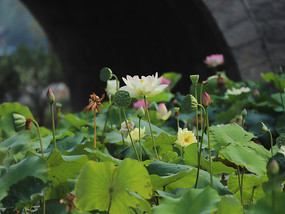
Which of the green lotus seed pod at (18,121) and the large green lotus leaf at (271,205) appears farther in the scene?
the green lotus seed pod at (18,121)

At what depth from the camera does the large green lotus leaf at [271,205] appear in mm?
573

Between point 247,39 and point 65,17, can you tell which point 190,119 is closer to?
point 247,39

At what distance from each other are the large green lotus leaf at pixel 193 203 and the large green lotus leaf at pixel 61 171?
0.24m

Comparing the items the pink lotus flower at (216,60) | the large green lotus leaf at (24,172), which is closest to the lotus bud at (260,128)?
the large green lotus leaf at (24,172)

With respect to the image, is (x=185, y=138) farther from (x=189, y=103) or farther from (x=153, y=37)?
(x=153, y=37)

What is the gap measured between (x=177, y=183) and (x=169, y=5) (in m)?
3.66

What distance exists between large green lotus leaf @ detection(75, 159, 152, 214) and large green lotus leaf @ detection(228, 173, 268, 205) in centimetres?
26

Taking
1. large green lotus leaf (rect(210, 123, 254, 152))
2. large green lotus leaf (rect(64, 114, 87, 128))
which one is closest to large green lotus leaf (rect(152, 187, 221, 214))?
large green lotus leaf (rect(210, 123, 254, 152))

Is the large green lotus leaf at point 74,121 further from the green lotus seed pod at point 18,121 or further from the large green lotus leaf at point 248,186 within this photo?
the large green lotus leaf at point 248,186

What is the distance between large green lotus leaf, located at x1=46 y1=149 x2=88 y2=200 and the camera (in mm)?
839

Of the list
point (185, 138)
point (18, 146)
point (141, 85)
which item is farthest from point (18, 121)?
point (185, 138)

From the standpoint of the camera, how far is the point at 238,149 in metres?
0.86

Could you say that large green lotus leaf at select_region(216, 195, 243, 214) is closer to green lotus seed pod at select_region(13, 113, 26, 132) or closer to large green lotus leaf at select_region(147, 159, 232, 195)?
large green lotus leaf at select_region(147, 159, 232, 195)

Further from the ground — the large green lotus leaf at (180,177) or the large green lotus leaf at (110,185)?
the large green lotus leaf at (110,185)
